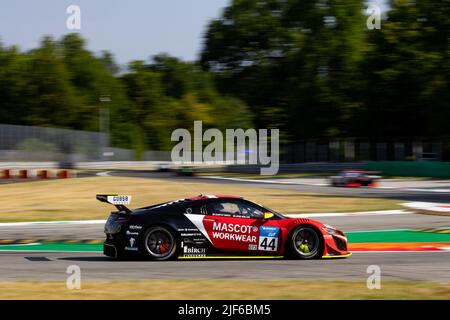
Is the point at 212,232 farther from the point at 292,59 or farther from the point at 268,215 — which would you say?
the point at 292,59

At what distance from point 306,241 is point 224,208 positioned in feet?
4.55

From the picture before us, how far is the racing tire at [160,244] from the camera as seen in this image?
1116cm

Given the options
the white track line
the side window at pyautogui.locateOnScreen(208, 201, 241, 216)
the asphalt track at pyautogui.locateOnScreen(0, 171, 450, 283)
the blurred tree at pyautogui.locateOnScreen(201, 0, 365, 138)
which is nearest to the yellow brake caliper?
the asphalt track at pyautogui.locateOnScreen(0, 171, 450, 283)

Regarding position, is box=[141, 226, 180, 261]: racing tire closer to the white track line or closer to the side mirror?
the side mirror

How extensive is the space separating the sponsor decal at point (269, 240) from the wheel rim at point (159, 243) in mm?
1377

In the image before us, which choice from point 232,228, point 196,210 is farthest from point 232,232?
point 196,210

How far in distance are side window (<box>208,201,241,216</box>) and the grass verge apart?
2459 millimetres

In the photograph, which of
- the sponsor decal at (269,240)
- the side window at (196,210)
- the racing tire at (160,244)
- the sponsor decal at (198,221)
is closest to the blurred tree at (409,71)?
the sponsor decal at (269,240)

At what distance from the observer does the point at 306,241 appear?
11.6m

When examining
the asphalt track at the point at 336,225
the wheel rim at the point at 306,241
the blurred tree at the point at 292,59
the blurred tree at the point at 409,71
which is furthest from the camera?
the blurred tree at the point at 292,59

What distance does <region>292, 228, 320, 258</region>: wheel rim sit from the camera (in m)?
11.5

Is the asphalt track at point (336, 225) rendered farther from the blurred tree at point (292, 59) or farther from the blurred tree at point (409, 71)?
the blurred tree at point (292, 59)

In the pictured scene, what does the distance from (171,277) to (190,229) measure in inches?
70.6
